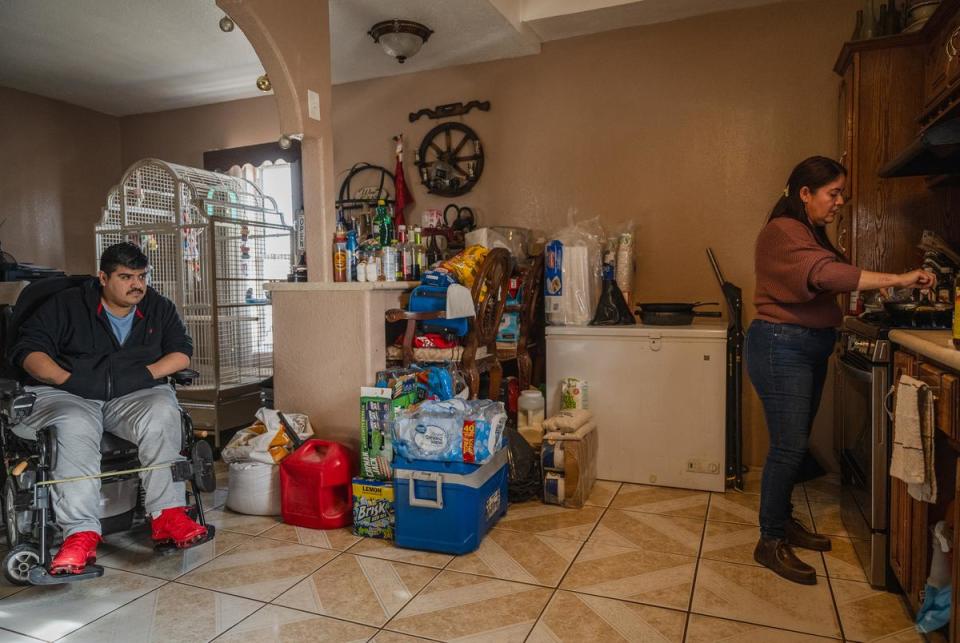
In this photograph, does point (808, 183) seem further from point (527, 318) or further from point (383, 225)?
point (383, 225)

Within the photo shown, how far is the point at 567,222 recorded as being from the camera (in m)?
3.98

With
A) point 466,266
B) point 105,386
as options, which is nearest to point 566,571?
point 466,266

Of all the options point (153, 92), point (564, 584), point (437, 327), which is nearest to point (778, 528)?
point (564, 584)

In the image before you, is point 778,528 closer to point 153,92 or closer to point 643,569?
point 643,569

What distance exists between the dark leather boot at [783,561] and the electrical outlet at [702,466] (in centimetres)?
78

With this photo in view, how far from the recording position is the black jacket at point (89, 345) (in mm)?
2459

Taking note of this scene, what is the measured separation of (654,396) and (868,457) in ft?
3.62

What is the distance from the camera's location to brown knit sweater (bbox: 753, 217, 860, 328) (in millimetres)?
2021

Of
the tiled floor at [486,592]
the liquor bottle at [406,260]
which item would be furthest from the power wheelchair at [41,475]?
the liquor bottle at [406,260]

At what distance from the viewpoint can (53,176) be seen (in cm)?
517

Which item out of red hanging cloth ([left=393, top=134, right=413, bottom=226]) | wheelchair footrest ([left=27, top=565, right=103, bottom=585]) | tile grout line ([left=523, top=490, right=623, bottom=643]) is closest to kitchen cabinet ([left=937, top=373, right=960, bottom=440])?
tile grout line ([left=523, top=490, right=623, bottom=643])

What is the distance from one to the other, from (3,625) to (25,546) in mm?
242

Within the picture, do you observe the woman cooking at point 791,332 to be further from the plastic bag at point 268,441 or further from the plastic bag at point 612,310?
the plastic bag at point 268,441

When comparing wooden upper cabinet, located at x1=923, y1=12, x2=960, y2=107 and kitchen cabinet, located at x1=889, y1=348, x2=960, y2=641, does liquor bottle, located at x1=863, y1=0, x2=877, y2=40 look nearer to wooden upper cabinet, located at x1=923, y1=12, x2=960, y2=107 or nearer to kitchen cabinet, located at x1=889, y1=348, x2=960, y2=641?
wooden upper cabinet, located at x1=923, y1=12, x2=960, y2=107
